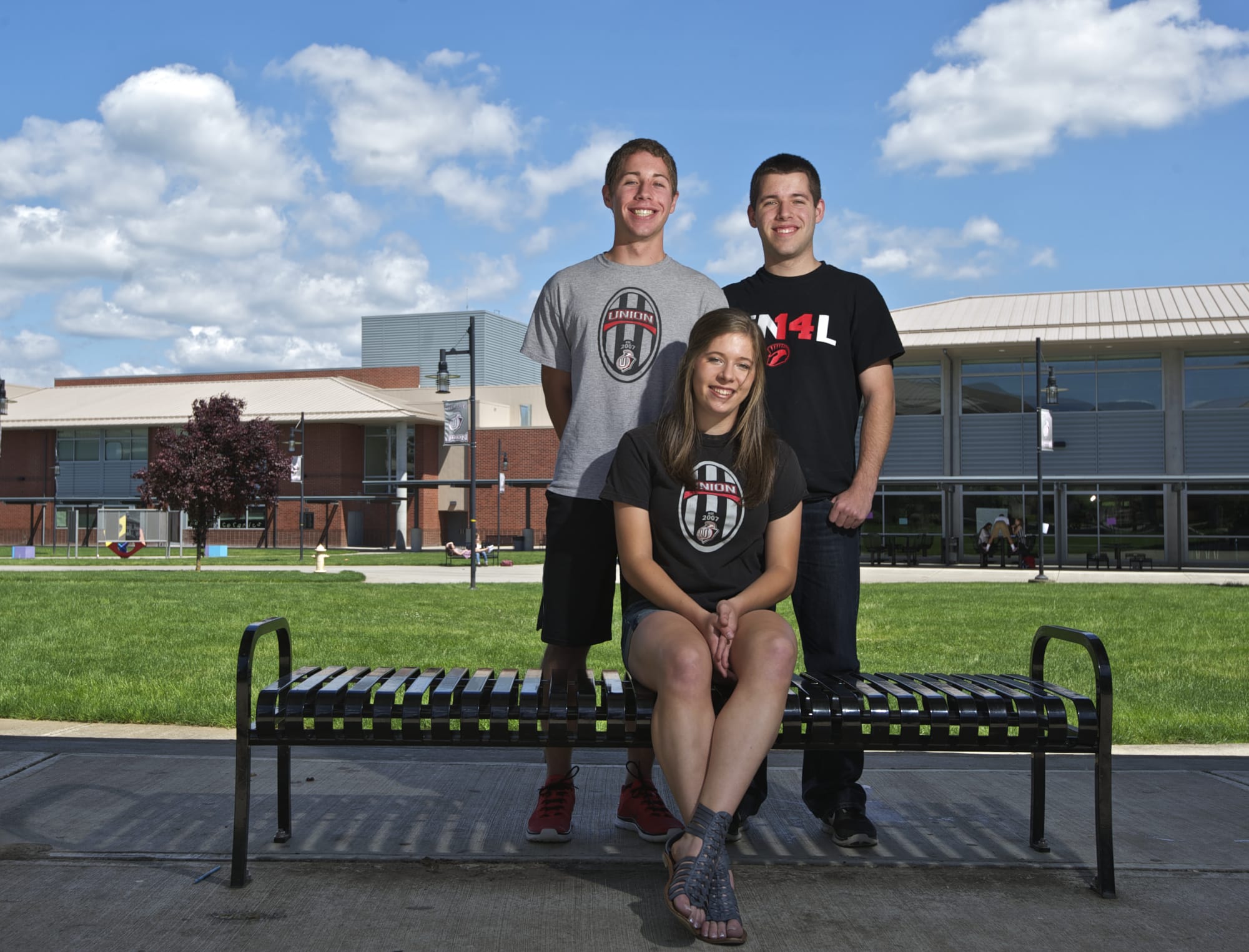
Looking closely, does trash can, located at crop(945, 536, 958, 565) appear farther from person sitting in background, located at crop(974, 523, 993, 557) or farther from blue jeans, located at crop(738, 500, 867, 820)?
blue jeans, located at crop(738, 500, 867, 820)

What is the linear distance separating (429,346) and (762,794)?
115 metres

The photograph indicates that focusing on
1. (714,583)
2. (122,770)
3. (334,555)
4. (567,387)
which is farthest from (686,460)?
(334,555)

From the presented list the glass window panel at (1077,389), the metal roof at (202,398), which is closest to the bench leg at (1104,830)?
the glass window panel at (1077,389)

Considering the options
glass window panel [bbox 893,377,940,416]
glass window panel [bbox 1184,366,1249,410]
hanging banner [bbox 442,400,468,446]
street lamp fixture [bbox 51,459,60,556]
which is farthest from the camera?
street lamp fixture [bbox 51,459,60,556]

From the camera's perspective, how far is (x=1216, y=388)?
113 feet

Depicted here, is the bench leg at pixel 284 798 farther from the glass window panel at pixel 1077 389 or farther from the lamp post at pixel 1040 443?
the glass window panel at pixel 1077 389

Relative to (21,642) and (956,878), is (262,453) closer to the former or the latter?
(21,642)

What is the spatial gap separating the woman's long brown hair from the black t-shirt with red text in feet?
1.17

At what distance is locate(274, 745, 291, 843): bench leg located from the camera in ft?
12.9

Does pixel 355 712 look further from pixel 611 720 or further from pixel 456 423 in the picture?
pixel 456 423

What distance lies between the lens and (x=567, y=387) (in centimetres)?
412

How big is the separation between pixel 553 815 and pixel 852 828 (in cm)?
102

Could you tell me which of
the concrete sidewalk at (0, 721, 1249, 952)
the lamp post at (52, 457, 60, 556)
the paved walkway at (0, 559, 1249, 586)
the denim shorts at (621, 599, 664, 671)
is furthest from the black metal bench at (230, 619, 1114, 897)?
the lamp post at (52, 457, 60, 556)

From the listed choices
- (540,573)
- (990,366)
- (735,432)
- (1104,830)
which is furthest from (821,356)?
(990,366)
